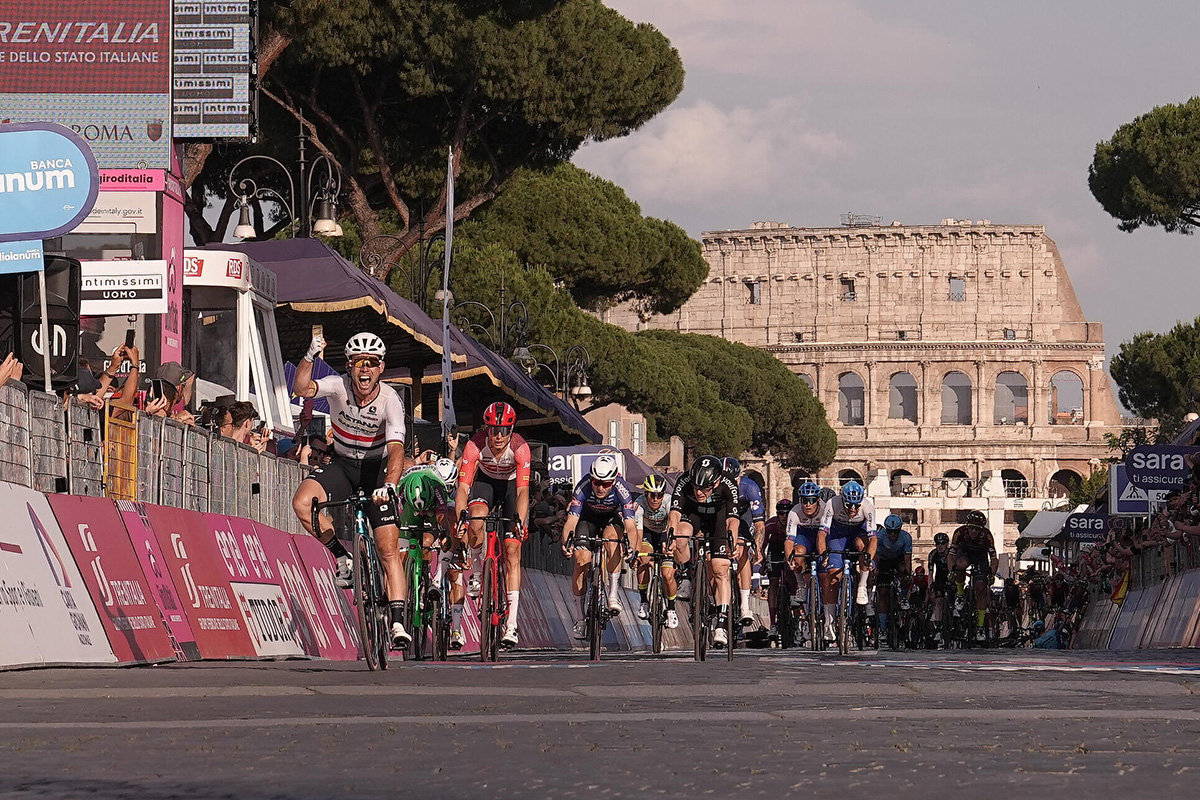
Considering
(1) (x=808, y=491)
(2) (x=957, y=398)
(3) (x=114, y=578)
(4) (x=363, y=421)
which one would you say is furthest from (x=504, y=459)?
(2) (x=957, y=398)

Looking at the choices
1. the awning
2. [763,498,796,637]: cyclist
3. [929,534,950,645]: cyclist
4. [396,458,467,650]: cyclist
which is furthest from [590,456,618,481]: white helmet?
[929,534,950,645]: cyclist

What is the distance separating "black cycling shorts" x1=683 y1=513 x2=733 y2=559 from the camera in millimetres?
14930

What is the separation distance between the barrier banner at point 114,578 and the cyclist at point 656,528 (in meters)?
4.92

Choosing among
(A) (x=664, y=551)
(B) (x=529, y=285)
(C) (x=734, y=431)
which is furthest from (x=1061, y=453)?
(A) (x=664, y=551)

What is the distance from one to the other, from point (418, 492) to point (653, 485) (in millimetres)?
3955

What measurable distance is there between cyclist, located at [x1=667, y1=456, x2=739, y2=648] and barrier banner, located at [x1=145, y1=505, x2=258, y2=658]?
3216 mm

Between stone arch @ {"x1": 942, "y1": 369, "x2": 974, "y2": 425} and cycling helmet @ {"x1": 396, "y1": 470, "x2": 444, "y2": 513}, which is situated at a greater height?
stone arch @ {"x1": 942, "y1": 369, "x2": 974, "y2": 425}

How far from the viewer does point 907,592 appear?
23.9 metres

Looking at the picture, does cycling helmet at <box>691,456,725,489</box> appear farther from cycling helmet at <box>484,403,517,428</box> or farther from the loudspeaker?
the loudspeaker

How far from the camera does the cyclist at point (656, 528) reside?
639 inches

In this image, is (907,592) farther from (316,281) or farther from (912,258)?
(912,258)

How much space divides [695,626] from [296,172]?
956 inches

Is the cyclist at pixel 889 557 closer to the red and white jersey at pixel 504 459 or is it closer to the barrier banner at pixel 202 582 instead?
the red and white jersey at pixel 504 459

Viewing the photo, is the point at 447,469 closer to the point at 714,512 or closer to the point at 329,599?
the point at 714,512
